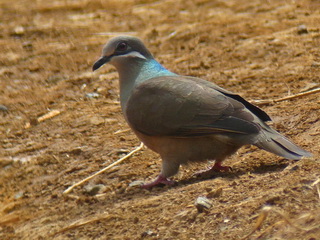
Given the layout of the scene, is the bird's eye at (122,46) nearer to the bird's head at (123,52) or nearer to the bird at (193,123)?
the bird's head at (123,52)

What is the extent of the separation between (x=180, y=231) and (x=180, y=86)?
138cm

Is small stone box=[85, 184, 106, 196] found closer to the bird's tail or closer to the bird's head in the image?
the bird's head

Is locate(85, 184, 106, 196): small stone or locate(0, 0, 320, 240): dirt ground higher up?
locate(0, 0, 320, 240): dirt ground

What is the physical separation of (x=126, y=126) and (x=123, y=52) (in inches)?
45.0

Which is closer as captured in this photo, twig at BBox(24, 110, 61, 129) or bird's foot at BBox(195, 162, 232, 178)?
bird's foot at BBox(195, 162, 232, 178)

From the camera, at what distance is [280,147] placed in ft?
17.3

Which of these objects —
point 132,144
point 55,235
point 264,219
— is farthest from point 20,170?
point 264,219

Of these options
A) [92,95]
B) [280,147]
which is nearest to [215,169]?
[280,147]

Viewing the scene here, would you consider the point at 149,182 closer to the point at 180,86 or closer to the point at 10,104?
the point at 180,86

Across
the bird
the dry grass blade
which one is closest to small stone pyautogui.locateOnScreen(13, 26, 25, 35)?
the bird

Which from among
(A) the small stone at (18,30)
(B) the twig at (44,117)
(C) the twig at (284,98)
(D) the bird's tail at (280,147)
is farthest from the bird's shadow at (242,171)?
(A) the small stone at (18,30)

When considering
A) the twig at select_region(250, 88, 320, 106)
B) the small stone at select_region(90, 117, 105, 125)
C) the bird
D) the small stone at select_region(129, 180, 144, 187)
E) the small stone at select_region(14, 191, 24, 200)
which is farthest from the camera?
the small stone at select_region(90, 117, 105, 125)

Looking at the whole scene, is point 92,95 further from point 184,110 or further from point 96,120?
point 184,110

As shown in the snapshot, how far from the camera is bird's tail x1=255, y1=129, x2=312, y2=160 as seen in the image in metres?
5.18
